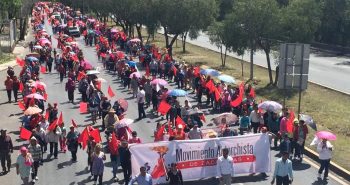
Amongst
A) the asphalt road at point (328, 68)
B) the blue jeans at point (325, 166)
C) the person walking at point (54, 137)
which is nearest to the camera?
the blue jeans at point (325, 166)

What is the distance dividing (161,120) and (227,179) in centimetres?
958

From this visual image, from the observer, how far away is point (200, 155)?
15.7m

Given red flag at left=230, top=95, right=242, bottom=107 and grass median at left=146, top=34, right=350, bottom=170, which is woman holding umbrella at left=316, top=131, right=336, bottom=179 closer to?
grass median at left=146, top=34, right=350, bottom=170

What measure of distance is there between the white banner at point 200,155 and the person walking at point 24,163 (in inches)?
111

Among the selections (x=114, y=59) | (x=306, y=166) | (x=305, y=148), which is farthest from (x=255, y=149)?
(x=114, y=59)

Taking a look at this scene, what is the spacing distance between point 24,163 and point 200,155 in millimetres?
5004

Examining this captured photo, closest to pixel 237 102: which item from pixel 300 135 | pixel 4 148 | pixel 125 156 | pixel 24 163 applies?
pixel 300 135

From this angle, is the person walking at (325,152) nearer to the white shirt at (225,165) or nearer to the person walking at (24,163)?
the white shirt at (225,165)

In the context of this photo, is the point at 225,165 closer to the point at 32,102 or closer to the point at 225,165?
the point at 225,165

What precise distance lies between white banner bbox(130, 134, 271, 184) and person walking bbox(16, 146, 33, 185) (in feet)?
9.28

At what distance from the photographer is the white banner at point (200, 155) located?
49.7 feet

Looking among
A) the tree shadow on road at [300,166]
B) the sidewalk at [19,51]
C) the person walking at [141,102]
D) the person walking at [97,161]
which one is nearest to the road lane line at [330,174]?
the tree shadow on road at [300,166]

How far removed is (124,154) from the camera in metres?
15.1

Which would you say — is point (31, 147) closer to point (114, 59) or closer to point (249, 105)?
point (249, 105)
